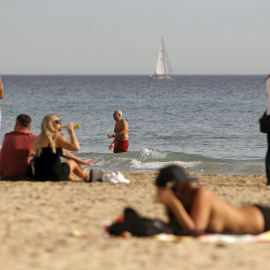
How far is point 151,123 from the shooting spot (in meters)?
28.2

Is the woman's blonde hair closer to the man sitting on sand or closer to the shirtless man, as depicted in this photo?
the man sitting on sand

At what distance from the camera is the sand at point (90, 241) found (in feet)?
14.0

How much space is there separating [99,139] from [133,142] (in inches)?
51.8

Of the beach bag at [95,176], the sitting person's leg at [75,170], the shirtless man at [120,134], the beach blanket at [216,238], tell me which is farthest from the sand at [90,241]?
the shirtless man at [120,134]

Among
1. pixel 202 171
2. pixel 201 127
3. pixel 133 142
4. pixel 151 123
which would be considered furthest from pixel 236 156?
pixel 151 123

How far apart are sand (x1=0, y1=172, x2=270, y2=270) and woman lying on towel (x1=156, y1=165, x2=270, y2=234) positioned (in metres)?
0.23

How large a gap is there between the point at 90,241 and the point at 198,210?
0.95 metres

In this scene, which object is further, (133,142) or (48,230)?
(133,142)

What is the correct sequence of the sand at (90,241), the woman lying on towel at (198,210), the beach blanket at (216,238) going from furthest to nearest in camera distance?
the beach blanket at (216,238), the woman lying on towel at (198,210), the sand at (90,241)

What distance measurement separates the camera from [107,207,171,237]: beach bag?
198 inches

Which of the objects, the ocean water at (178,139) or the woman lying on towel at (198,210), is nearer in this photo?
the woman lying on towel at (198,210)

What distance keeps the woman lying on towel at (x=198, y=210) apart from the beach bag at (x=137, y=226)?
12 cm

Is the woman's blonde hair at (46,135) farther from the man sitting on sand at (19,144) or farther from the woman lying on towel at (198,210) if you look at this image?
the woman lying on towel at (198,210)

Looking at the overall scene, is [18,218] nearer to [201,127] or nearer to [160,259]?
[160,259]
